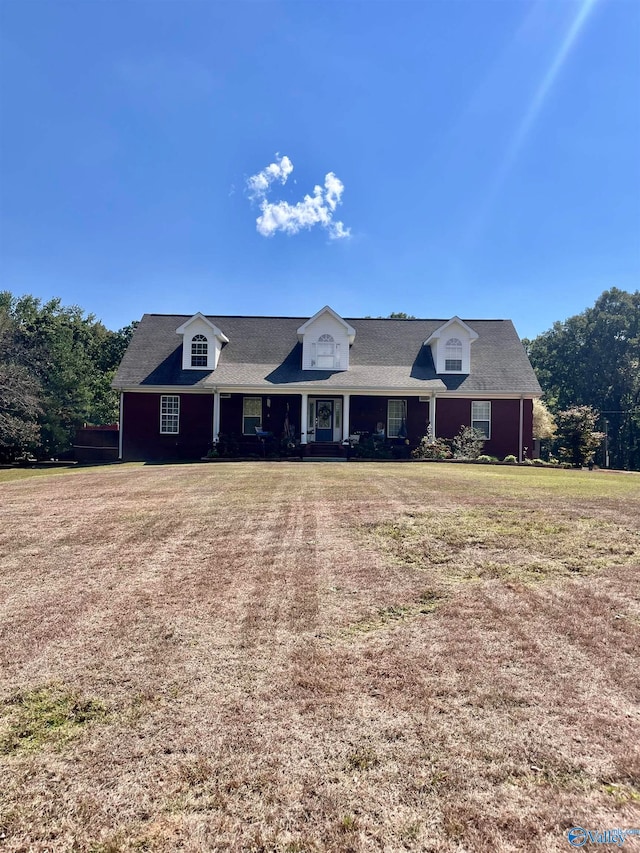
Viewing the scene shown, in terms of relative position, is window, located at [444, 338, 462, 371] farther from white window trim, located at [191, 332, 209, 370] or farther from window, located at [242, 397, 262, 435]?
white window trim, located at [191, 332, 209, 370]

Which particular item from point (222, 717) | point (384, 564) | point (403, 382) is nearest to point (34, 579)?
point (222, 717)

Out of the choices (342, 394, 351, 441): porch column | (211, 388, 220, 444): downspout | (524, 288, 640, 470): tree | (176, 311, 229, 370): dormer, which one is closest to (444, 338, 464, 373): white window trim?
(342, 394, 351, 441): porch column

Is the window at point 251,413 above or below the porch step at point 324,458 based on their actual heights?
above

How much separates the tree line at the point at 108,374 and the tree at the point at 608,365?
0.08 metres

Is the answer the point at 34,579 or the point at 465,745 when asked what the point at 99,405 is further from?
the point at 465,745

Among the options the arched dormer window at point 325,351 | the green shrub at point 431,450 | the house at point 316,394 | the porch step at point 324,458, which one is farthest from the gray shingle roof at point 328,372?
the porch step at point 324,458

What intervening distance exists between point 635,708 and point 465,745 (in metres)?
1.14

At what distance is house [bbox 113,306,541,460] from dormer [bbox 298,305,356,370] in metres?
0.05

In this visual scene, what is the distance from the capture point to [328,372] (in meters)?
20.8

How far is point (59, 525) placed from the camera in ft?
22.3

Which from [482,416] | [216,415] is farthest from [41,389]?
[482,416]

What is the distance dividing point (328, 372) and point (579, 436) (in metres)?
10.5

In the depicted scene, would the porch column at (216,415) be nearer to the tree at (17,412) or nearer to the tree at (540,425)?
the tree at (17,412)

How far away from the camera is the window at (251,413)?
827 inches
